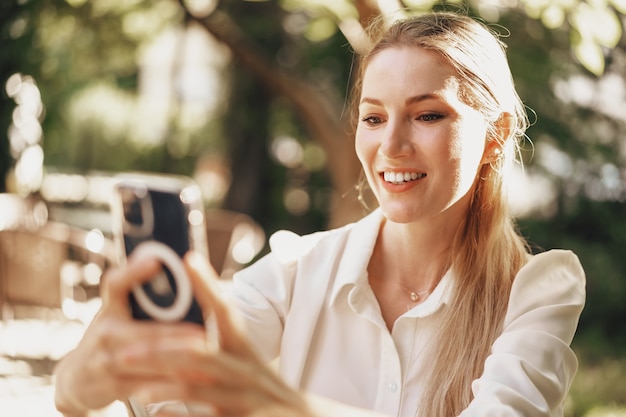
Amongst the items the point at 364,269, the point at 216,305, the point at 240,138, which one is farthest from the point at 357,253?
the point at 240,138

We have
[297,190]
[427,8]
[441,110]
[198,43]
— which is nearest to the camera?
[441,110]

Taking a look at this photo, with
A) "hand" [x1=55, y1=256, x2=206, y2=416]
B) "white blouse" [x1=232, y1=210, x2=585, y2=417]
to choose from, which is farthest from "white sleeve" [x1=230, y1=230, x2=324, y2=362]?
"hand" [x1=55, y1=256, x2=206, y2=416]

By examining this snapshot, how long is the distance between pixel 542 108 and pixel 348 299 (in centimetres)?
685

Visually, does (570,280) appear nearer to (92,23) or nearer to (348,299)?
(348,299)

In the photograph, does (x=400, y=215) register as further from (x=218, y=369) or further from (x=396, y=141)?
(x=218, y=369)

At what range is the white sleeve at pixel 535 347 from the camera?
144cm

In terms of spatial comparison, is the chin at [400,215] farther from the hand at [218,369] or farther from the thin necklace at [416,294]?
the hand at [218,369]

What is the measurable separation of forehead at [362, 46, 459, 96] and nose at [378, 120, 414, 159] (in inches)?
2.5

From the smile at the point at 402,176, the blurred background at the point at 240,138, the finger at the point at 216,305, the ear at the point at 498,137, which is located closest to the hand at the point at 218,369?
the finger at the point at 216,305

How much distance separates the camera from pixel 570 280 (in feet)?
5.74

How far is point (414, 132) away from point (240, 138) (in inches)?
382

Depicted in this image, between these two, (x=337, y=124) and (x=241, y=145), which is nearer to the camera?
(x=337, y=124)

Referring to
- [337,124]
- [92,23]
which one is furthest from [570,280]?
[92,23]

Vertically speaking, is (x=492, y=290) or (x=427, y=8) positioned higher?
(x=427, y=8)
